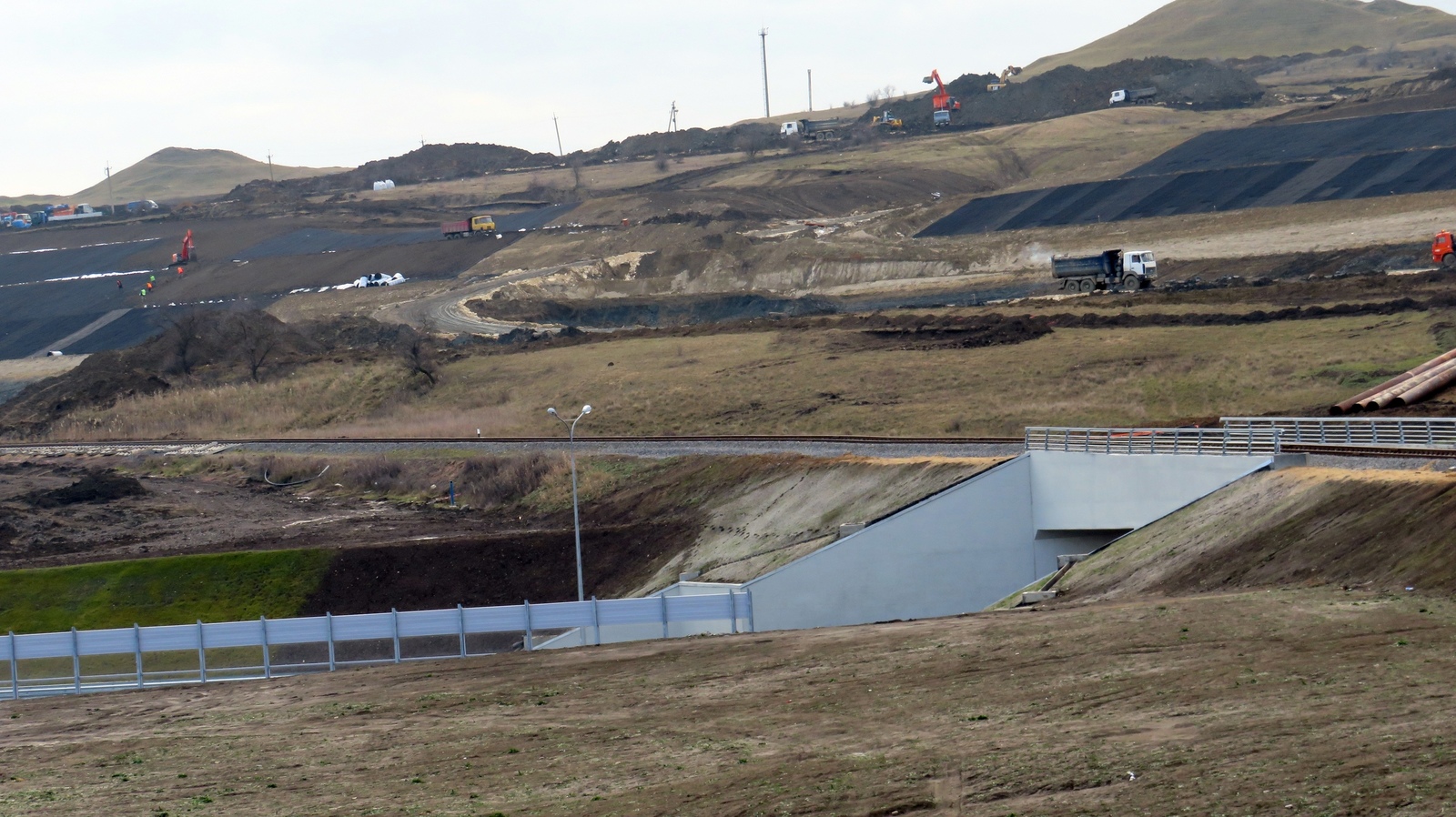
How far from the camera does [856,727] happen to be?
788 inches

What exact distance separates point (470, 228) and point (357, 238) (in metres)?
16.8

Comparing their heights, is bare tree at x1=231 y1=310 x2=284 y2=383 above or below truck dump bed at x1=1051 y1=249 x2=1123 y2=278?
below

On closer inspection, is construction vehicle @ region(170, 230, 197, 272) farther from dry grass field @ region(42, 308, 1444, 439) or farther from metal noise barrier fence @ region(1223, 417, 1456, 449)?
metal noise barrier fence @ region(1223, 417, 1456, 449)

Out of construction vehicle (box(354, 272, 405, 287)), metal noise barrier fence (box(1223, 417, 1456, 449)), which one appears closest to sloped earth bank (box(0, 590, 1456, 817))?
metal noise barrier fence (box(1223, 417, 1456, 449))

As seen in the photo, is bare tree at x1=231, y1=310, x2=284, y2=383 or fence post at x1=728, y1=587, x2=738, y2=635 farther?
bare tree at x1=231, y1=310, x2=284, y2=383

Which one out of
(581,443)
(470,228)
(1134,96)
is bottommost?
(581,443)

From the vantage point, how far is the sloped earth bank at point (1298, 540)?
953 inches

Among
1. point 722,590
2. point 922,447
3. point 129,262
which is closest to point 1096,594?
point 722,590

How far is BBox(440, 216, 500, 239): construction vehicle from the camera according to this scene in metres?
137

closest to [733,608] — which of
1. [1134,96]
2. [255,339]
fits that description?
[255,339]

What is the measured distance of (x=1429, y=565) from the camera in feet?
76.4

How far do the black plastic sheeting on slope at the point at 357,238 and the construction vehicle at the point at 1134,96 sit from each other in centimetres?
6935

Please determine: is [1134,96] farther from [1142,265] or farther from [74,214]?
[74,214]

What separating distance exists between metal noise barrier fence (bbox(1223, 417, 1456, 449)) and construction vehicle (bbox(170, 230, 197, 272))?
421 ft
